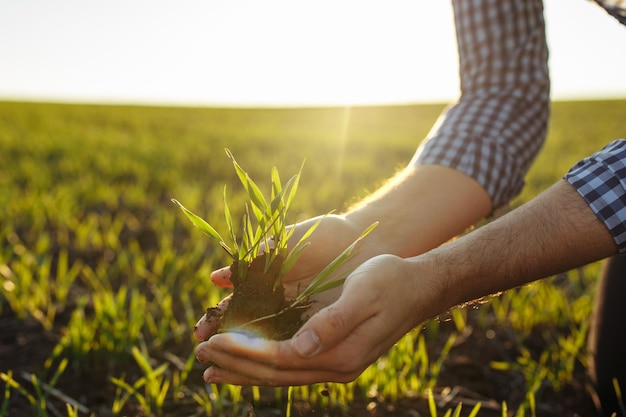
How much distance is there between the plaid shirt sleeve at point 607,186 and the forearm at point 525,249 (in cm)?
1

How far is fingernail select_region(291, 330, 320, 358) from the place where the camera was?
1.00 m

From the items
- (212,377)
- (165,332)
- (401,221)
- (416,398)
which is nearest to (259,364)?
(212,377)

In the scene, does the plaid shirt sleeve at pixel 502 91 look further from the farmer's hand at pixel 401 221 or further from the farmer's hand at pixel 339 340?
the farmer's hand at pixel 339 340

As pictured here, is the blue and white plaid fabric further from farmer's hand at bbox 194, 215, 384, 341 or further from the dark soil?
the dark soil

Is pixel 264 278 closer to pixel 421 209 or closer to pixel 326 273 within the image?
pixel 326 273

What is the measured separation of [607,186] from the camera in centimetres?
124

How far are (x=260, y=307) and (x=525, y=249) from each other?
58 centimetres

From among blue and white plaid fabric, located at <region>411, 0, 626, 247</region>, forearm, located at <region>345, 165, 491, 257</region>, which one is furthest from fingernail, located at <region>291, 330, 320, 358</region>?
blue and white plaid fabric, located at <region>411, 0, 626, 247</region>

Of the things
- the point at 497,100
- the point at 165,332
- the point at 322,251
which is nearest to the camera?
the point at 322,251

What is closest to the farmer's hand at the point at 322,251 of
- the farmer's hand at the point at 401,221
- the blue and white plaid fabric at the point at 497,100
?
the farmer's hand at the point at 401,221

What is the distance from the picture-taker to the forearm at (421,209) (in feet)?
5.32

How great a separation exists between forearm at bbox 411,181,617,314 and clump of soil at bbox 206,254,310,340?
298mm

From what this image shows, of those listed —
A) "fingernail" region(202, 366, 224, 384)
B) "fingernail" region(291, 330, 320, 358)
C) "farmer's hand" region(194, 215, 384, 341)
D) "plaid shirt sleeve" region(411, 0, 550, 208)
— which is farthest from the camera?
"plaid shirt sleeve" region(411, 0, 550, 208)

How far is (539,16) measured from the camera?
2039 millimetres
